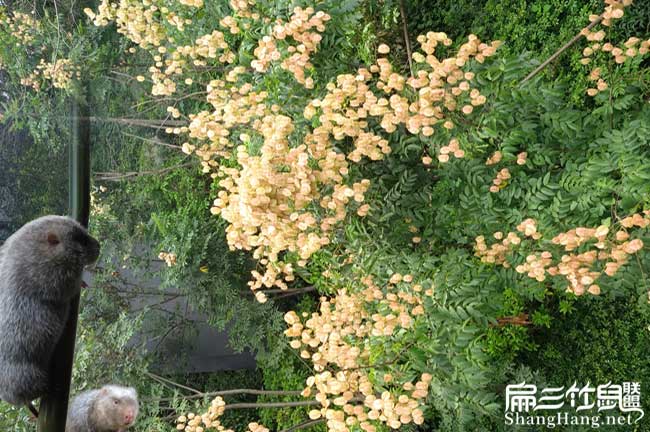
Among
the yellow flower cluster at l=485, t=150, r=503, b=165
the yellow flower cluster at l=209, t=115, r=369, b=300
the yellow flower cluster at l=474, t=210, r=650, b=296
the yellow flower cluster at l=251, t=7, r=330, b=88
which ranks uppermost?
the yellow flower cluster at l=251, t=7, r=330, b=88

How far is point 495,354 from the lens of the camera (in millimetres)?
2477

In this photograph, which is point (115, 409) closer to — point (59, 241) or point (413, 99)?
point (59, 241)

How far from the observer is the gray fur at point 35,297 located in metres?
0.59

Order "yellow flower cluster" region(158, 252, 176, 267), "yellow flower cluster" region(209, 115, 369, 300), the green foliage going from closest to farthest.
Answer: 1. "yellow flower cluster" region(209, 115, 369, 300)
2. the green foliage
3. "yellow flower cluster" region(158, 252, 176, 267)

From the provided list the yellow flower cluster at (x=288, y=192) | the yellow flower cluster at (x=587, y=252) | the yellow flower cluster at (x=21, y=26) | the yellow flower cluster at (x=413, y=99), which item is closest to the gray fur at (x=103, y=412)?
the yellow flower cluster at (x=288, y=192)

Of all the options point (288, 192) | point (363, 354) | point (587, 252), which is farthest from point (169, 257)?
point (587, 252)

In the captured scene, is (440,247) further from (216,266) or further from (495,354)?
(216,266)

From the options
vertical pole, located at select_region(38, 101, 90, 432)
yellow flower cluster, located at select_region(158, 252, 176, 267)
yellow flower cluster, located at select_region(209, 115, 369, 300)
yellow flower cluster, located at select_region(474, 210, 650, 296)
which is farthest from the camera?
yellow flower cluster, located at select_region(158, 252, 176, 267)

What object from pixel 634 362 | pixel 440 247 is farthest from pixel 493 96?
pixel 634 362

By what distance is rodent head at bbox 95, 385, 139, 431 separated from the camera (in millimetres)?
910

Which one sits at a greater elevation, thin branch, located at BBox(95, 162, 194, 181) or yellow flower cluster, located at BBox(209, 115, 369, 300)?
thin branch, located at BBox(95, 162, 194, 181)

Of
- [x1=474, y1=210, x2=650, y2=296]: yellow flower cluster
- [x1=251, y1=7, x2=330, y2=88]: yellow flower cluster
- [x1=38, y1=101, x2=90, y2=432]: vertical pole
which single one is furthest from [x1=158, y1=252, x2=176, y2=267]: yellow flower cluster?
[x1=38, y1=101, x2=90, y2=432]: vertical pole

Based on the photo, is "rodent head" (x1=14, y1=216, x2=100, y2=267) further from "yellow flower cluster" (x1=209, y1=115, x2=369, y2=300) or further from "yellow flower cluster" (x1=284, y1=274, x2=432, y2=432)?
"yellow flower cluster" (x1=284, y1=274, x2=432, y2=432)

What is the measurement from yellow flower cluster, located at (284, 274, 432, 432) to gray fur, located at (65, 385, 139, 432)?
1.89ft
